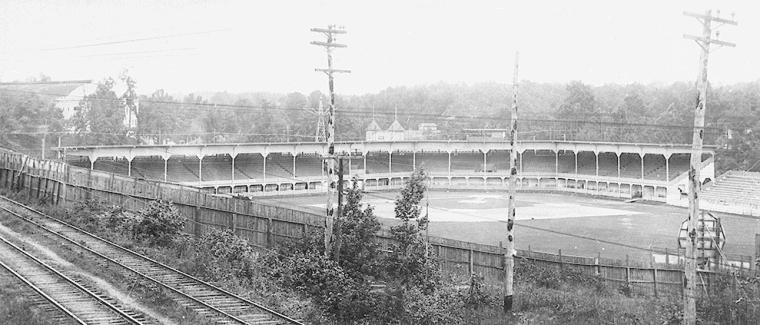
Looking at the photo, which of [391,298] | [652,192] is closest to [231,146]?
[652,192]

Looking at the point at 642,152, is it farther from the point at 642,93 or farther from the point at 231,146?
the point at 642,93

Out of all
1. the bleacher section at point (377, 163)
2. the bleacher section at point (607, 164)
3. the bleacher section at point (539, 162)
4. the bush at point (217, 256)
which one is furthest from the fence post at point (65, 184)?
the bleacher section at point (607, 164)

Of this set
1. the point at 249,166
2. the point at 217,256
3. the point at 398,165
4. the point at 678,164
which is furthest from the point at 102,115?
the point at 678,164

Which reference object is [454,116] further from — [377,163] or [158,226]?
[158,226]

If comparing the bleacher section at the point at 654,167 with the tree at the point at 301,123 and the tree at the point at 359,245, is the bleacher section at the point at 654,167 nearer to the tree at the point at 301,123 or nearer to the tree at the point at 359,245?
the tree at the point at 301,123

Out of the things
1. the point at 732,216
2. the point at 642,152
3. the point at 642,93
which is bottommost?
the point at 732,216

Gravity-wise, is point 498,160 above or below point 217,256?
above
